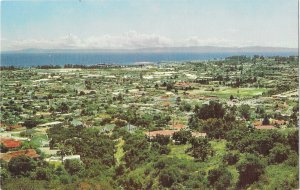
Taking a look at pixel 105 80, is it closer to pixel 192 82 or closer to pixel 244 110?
pixel 192 82

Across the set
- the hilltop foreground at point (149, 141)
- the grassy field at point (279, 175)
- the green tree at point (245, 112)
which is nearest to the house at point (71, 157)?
the hilltop foreground at point (149, 141)

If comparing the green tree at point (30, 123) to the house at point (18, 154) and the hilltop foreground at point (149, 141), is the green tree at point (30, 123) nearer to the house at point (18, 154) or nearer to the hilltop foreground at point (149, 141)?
the hilltop foreground at point (149, 141)

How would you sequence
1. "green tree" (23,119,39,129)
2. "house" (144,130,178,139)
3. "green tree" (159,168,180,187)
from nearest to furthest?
"green tree" (159,168,180,187), "house" (144,130,178,139), "green tree" (23,119,39,129)

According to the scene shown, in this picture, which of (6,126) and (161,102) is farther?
(161,102)

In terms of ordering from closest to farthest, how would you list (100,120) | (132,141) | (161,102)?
(132,141), (100,120), (161,102)

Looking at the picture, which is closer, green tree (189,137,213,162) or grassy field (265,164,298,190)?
grassy field (265,164,298,190)

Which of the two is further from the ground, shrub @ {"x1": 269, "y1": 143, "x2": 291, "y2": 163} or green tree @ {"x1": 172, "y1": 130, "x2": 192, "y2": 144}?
shrub @ {"x1": 269, "y1": 143, "x2": 291, "y2": 163}

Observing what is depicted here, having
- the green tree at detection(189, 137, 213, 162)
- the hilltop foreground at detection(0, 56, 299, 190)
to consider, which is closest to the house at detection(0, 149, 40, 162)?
the hilltop foreground at detection(0, 56, 299, 190)

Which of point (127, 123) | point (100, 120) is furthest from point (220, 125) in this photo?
point (100, 120)

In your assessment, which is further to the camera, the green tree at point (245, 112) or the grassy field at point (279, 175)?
the green tree at point (245, 112)

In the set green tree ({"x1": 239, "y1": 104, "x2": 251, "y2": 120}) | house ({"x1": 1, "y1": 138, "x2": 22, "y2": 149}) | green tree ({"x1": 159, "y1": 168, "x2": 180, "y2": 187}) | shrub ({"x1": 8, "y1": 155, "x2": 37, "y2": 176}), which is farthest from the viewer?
green tree ({"x1": 239, "y1": 104, "x2": 251, "y2": 120})

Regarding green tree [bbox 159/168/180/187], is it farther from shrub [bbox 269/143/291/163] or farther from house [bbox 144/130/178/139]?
house [bbox 144/130/178/139]
